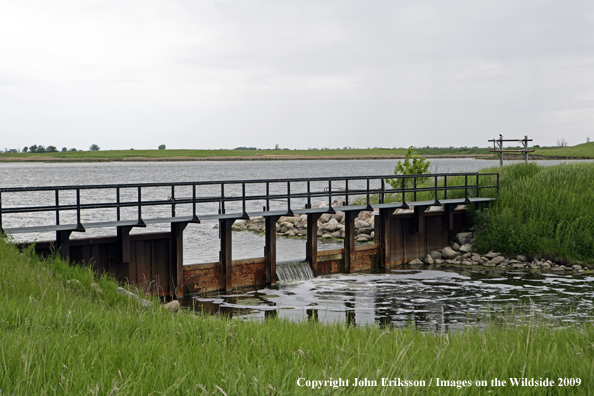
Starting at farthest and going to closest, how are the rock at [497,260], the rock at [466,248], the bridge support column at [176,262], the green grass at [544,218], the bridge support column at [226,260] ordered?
the rock at [466,248], the rock at [497,260], the green grass at [544,218], the bridge support column at [226,260], the bridge support column at [176,262]

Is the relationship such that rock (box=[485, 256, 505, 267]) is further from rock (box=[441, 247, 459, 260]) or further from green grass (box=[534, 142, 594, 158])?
green grass (box=[534, 142, 594, 158])

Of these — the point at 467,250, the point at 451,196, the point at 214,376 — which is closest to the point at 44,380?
the point at 214,376

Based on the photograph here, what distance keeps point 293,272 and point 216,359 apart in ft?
55.3

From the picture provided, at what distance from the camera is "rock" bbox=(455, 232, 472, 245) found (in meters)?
26.2

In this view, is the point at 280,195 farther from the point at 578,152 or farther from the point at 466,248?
the point at 578,152

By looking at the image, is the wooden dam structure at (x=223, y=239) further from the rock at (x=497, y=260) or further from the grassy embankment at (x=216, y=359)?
the grassy embankment at (x=216, y=359)

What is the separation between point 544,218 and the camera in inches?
973

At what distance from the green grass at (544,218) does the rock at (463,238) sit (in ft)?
1.54

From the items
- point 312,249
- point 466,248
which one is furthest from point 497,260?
point 312,249

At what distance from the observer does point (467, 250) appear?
84.0ft

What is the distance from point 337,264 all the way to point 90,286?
42.7ft

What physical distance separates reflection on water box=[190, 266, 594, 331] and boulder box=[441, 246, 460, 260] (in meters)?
2.22

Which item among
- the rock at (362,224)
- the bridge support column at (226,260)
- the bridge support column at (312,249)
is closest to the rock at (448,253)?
the bridge support column at (312,249)

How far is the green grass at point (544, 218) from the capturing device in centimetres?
2377
